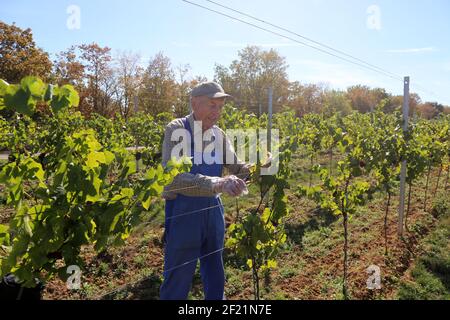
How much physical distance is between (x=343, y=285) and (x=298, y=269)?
70cm

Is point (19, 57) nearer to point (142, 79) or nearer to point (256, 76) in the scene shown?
point (142, 79)

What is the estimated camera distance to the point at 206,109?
2.51 metres

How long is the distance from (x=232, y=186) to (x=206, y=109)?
0.66 m

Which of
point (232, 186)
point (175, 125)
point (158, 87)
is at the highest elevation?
point (158, 87)

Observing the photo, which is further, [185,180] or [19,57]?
[19,57]

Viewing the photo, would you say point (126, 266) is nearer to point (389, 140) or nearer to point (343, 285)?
point (343, 285)

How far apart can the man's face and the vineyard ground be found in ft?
5.60

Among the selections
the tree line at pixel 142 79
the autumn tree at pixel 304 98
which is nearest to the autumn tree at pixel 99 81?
the tree line at pixel 142 79

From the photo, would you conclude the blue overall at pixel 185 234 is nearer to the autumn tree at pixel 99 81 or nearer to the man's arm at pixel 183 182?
the man's arm at pixel 183 182

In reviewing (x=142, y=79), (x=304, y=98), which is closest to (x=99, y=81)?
(x=142, y=79)

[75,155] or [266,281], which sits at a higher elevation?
[75,155]
